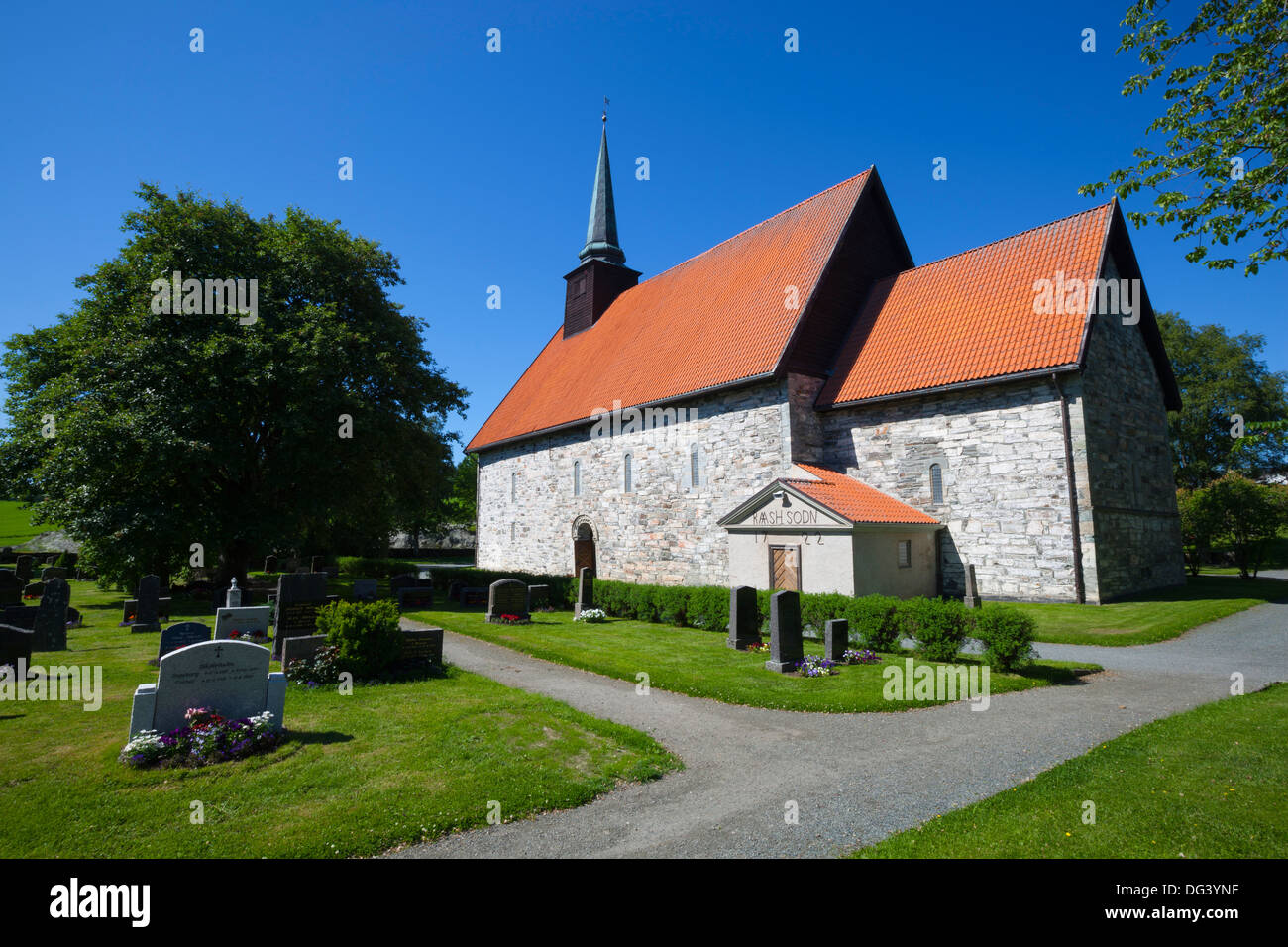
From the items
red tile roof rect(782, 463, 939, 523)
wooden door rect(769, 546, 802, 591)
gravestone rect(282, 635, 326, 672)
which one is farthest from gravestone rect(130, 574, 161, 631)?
red tile roof rect(782, 463, 939, 523)

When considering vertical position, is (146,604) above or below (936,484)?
below

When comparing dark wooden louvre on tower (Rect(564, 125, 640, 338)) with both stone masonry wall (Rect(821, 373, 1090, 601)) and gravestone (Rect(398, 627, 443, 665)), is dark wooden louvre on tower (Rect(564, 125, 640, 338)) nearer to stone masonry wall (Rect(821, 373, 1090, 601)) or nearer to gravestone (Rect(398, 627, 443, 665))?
stone masonry wall (Rect(821, 373, 1090, 601))

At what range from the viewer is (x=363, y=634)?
9.17 m

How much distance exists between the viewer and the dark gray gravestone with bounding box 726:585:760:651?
39.3 ft

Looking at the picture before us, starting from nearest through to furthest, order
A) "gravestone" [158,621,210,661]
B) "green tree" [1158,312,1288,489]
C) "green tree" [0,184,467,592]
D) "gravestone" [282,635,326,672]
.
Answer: "gravestone" [158,621,210,661] < "gravestone" [282,635,326,672] < "green tree" [0,184,467,592] < "green tree" [1158,312,1288,489]

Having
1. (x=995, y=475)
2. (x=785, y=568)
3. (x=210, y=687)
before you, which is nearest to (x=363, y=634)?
(x=210, y=687)

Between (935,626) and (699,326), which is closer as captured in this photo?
(935,626)

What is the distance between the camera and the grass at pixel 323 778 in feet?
14.0

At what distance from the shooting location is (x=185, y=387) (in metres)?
17.8

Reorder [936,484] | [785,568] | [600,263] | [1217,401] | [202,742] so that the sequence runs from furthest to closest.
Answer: [1217,401] < [600,263] < [936,484] < [785,568] < [202,742]

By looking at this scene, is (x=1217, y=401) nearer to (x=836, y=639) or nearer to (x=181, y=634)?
(x=836, y=639)

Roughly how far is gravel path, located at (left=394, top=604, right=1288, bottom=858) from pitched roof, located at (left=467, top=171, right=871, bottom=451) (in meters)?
11.4

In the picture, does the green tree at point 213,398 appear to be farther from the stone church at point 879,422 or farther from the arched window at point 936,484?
the arched window at point 936,484

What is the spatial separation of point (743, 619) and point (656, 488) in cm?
993
